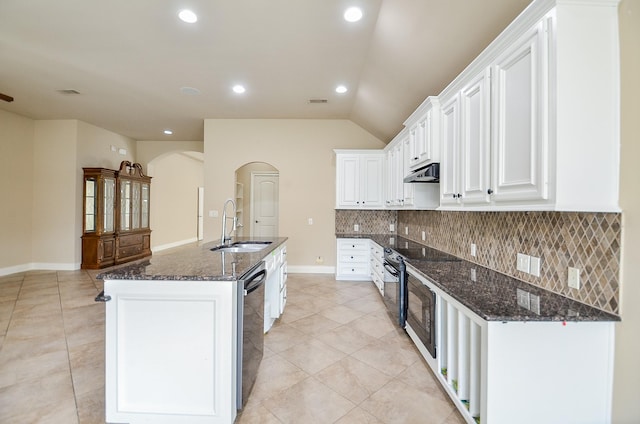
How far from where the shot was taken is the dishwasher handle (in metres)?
1.84

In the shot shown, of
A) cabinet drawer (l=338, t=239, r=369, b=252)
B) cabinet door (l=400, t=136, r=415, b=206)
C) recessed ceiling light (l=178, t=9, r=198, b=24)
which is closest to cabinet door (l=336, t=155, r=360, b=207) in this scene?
cabinet drawer (l=338, t=239, r=369, b=252)

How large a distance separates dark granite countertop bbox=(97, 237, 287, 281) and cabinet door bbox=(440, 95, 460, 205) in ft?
5.29

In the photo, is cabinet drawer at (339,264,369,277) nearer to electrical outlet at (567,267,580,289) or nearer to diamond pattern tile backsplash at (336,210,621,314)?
diamond pattern tile backsplash at (336,210,621,314)

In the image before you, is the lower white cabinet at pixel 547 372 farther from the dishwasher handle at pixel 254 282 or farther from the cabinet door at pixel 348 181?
the cabinet door at pixel 348 181

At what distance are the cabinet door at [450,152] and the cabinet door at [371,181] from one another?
2.63 m

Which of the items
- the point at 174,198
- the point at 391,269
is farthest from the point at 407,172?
the point at 174,198

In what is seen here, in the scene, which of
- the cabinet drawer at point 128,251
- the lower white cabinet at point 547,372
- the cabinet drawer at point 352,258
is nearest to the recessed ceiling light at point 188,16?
the lower white cabinet at point 547,372

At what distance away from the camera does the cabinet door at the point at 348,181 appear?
5238 mm

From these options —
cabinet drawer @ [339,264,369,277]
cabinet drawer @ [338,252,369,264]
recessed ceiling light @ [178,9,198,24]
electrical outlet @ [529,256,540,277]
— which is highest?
recessed ceiling light @ [178,9,198,24]

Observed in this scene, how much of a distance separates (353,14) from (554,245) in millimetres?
2556

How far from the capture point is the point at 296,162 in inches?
228

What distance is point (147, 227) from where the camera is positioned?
7.57 m

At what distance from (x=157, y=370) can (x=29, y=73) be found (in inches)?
185

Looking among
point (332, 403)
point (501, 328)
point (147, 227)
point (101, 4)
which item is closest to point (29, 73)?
point (101, 4)
